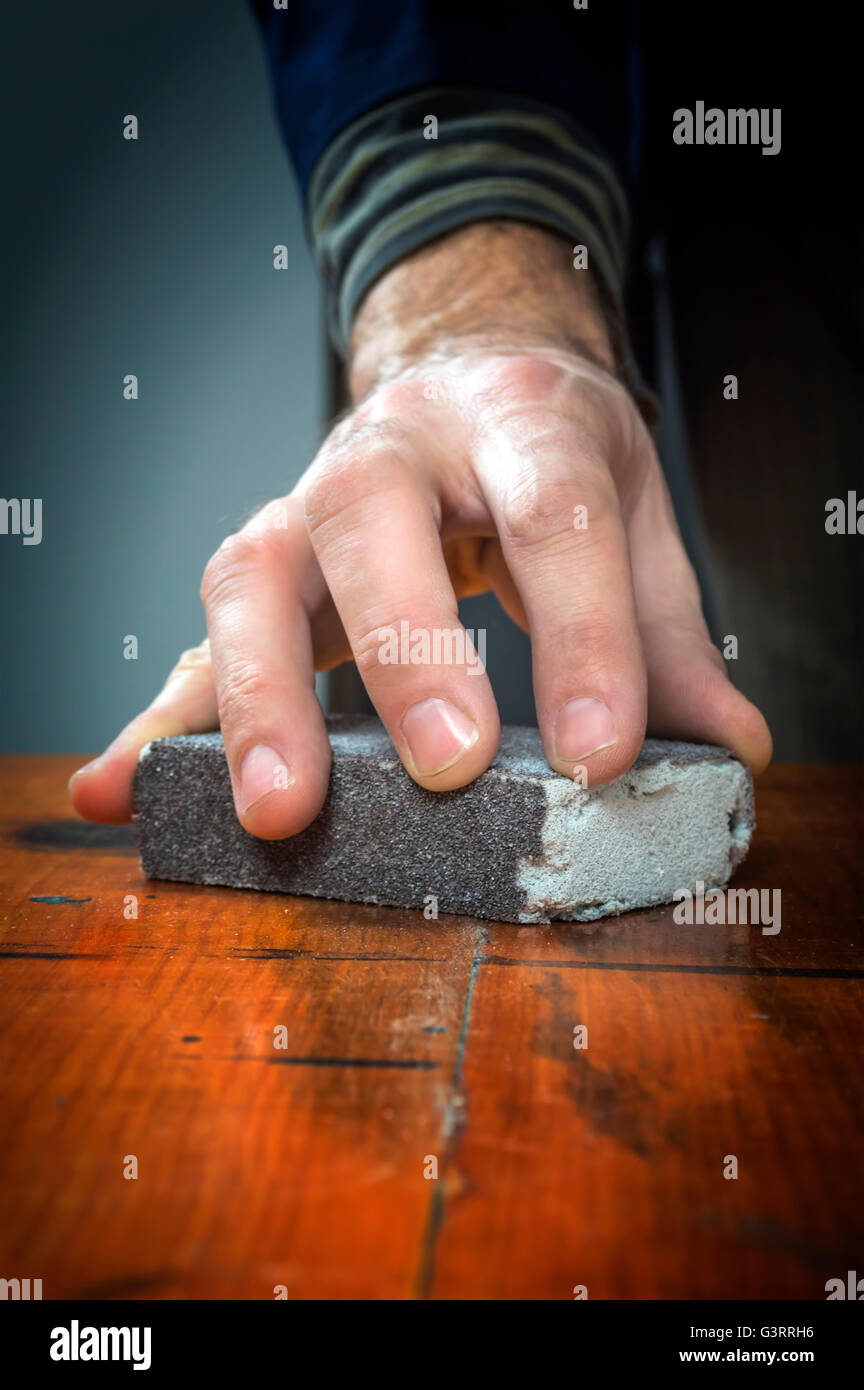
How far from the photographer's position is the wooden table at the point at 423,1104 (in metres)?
0.44

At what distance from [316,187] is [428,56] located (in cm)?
26

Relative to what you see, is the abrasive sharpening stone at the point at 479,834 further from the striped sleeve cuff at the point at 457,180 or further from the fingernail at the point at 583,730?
the striped sleeve cuff at the point at 457,180

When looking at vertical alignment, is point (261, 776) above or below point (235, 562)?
below

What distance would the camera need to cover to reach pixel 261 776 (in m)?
0.96

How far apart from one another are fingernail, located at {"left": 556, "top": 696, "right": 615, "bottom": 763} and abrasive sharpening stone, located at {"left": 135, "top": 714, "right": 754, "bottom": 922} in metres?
0.03

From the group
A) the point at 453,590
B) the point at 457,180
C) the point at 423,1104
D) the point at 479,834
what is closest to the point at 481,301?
the point at 457,180

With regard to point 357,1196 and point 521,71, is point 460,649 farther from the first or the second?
point 521,71

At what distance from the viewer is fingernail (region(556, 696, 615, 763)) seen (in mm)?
893

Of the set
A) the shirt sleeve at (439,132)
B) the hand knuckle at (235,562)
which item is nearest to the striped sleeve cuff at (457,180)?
the shirt sleeve at (439,132)

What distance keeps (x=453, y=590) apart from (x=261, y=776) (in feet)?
1.09

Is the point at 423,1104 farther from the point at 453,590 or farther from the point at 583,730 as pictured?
the point at 453,590

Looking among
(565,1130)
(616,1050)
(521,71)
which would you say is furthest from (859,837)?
(521,71)

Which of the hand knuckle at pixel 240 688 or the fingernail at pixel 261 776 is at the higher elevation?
the hand knuckle at pixel 240 688

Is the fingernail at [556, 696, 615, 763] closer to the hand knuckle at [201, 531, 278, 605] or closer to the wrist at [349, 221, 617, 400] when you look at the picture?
the hand knuckle at [201, 531, 278, 605]
